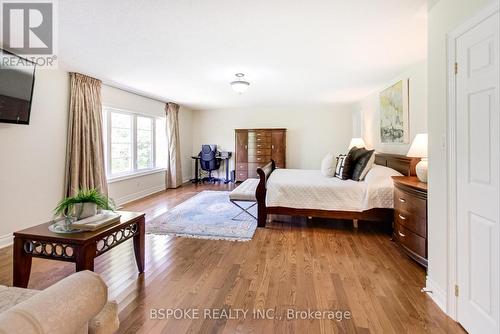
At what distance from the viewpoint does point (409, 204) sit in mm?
2475

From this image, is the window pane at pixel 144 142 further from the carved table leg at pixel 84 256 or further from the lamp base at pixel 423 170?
the lamp base at pixel 423 170

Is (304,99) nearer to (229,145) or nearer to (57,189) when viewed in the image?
(229,145)

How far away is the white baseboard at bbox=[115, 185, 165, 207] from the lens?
15.5ft

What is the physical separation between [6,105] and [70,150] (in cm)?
108

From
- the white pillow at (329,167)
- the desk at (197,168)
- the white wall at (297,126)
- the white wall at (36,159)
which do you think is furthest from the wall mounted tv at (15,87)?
the white wall at (297,126)

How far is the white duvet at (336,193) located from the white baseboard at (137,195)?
9.99 feet

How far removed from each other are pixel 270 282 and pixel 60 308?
169cm

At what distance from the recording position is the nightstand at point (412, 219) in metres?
2.23

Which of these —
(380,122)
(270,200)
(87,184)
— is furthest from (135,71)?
(380,122)

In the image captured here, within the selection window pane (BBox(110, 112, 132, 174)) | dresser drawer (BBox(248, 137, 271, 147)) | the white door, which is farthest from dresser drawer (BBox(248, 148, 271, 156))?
the white door

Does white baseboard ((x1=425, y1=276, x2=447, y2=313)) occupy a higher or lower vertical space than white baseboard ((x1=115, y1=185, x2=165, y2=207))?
lower

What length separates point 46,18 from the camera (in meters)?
2.16
